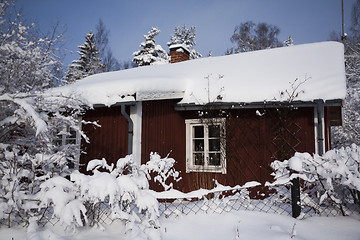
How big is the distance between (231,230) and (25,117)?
2.80m

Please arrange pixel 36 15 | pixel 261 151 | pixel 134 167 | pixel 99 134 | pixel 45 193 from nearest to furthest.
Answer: pixel 45 193 < pixel 134 167 < pixel 36 15 < pixel 261 151 < pixel 99 134

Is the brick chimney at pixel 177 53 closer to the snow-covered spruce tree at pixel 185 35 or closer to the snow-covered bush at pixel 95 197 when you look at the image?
the snow-covered bush at pixel 95 197

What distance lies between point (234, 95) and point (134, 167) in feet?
12.4

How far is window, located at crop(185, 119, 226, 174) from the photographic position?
6219 mm

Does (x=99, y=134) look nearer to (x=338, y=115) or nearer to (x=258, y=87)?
(x=258, y=87)

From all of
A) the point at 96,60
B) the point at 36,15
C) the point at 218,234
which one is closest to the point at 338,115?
the point at 218,234

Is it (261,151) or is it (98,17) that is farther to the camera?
(98,17)

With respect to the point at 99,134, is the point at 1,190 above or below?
below

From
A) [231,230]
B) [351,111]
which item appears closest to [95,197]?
[231,230]

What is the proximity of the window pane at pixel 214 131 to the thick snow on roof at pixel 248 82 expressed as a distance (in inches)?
26.9

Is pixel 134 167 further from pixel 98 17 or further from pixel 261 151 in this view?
pixel 98 17

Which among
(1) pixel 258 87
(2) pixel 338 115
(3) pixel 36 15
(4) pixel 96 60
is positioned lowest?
(2) pixel 338 115

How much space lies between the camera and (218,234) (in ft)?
8.58

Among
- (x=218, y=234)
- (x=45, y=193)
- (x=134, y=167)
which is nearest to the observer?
(x=45, y=193)
